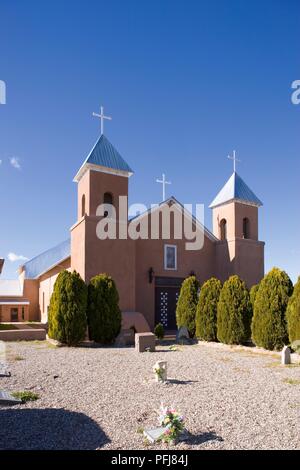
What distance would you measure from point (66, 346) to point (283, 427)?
11.8 metres

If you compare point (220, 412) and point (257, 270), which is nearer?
point (220, 412)

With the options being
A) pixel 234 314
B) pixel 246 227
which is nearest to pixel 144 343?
pixel 234 314

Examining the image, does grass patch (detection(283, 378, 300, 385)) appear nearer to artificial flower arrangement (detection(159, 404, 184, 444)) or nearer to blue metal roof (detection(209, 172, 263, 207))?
artificial flower arrangement (detection(159, 404, 184, 444))

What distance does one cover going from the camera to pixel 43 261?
1359 inches

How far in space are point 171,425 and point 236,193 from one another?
20.2 meters

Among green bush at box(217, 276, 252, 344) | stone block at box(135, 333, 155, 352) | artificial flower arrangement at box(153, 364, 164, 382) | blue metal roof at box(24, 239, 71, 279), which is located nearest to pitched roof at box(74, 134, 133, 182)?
green bush at box(217, 276, 252, 344)

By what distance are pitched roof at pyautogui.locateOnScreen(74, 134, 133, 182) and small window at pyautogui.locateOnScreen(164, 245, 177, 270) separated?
4.93 metres

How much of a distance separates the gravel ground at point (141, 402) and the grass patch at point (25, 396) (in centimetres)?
17

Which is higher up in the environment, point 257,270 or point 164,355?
point 257,270

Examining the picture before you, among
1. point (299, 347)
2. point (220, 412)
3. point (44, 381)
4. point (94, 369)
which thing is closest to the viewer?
point (220, 412)

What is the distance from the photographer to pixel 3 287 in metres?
36.0

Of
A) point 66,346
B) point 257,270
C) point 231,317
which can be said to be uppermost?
point 257,270

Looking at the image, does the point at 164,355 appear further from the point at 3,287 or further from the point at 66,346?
the point at 3,287

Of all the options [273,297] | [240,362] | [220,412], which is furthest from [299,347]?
[220,412]
